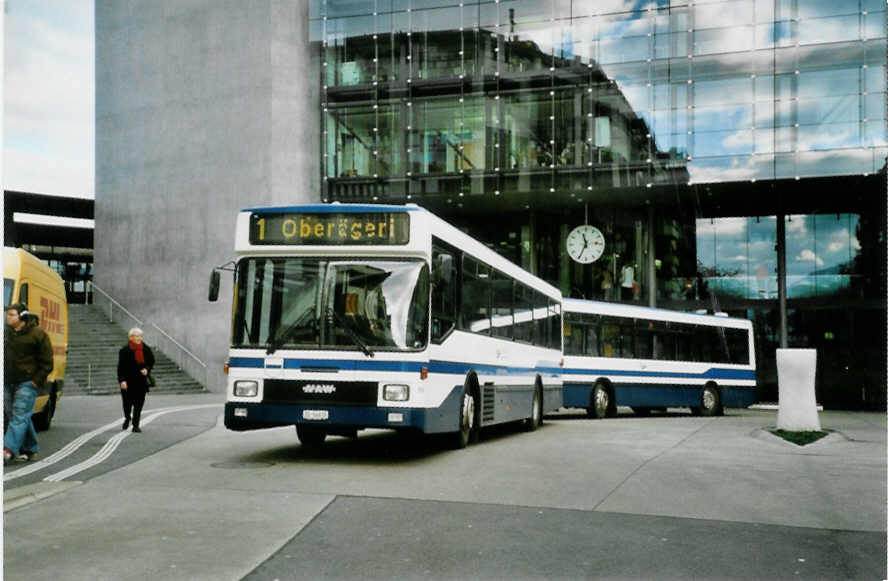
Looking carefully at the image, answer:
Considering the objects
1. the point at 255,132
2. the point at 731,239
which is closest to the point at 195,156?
the point at 255,132

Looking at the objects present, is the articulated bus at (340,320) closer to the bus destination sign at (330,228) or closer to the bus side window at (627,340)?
the bus destination sign at (330,228)

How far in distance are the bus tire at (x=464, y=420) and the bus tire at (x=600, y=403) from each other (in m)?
Result: 10.7

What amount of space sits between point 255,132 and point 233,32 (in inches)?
149

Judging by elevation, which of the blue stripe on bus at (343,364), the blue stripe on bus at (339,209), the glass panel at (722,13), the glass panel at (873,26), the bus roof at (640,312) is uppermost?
the glass panel at (722,13)

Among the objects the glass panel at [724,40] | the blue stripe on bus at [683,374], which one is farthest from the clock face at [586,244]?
the blue stripe on bus at [683,374]

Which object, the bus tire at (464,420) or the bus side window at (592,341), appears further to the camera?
the bus side window at (592,341)

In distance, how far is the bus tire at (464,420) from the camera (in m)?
13.6

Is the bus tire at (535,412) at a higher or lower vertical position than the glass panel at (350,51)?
lower

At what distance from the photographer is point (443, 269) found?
12633 mm

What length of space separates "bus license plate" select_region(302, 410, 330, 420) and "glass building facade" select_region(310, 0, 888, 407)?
23.1m

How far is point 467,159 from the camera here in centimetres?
3472

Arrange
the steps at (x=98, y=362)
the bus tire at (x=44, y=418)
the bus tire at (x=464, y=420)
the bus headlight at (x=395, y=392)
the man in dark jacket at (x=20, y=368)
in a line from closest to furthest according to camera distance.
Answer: the man in dark jacket at (x=20, y=368)
the bus headlight at (x=395, y=392)
the bus tire at (x=464, y=420)
the bus tire at (x=44, y=418)
the steps at (x=98, y=362)

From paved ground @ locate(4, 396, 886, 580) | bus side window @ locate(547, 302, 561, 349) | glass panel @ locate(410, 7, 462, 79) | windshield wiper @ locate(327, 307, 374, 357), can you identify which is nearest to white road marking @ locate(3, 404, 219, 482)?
paved ground @ locate(4, 396, 886, 580)

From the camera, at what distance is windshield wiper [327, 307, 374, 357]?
38.4 feet
